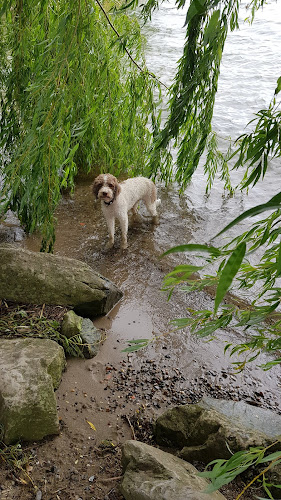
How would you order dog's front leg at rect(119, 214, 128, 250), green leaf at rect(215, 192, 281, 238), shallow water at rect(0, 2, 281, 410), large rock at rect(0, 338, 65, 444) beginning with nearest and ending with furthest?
green leaf at rect(215, 192, 281, 238)
large rock at rect(0, 338, 65, 444)
shallow water at rect(0, 2, 281, 410)
dog's front leg at rect(119, 214, 128, 250)

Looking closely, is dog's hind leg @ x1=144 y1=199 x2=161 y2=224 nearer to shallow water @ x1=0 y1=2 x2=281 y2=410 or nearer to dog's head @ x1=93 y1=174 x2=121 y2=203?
shallow water @ x1=0 y1=2 x2=281 y2=410

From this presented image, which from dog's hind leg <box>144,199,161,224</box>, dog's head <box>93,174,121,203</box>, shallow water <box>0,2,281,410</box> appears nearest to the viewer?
shallow water <box>0,2,281,410</box>

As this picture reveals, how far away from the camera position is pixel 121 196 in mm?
5449

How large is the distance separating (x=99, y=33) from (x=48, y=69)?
0.96m

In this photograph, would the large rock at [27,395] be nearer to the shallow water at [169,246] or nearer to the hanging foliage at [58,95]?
the shallow water at [169,246]

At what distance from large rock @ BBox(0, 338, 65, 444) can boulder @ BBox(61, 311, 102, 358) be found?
510 mm

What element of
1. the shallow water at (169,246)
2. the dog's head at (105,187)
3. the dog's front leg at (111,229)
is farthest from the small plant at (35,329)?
the dog's front leg at (111,229)

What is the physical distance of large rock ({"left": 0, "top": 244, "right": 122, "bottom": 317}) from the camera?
155 inches

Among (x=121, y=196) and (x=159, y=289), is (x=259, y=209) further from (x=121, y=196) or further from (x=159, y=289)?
(x=121, y=196)

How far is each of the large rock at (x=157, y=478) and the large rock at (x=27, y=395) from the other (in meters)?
0.56

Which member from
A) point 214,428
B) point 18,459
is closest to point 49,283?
point 18,459

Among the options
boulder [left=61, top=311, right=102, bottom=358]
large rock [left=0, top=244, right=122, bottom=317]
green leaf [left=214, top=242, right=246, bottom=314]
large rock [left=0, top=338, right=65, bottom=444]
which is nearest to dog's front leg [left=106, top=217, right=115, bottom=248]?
large rock [left=0, top=244, right=122, bottom=317]

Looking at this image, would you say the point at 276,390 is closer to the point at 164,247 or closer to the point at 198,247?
the point at 164,247

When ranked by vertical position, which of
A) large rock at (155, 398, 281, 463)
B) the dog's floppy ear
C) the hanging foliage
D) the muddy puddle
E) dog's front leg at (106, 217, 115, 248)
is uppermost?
the hanging foliage
